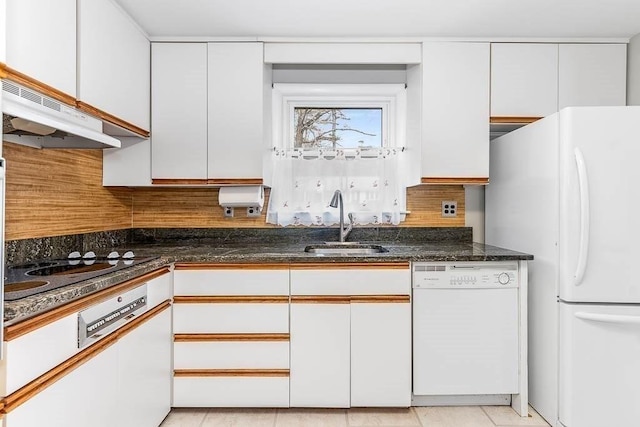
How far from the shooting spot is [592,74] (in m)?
2.56

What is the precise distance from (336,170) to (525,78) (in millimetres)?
1304

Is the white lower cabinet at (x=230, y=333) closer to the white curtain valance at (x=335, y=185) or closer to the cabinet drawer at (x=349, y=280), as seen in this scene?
the cabinet drawer at (x=349, y=280)

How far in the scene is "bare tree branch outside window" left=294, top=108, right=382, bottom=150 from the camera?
301cm

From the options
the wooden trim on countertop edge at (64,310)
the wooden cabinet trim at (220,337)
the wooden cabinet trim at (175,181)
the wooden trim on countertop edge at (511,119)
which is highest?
the wooden trim on countertop edge at (511,119)

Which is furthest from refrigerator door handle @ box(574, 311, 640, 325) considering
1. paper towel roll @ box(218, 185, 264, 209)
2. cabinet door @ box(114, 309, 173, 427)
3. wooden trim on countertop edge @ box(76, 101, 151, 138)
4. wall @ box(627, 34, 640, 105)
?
wooden trim on countertop edge @ box(76, 101, 151, 138)

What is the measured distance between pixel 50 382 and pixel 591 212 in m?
2.22

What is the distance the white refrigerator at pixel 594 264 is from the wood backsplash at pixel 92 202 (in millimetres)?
984

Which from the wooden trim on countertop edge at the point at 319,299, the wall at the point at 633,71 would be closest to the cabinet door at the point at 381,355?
the wooden trim on countertop edge at the point at 319,299

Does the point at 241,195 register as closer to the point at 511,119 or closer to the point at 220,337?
the point at 220,337

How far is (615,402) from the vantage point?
6.54ft

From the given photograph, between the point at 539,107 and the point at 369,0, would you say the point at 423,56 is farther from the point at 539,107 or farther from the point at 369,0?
the point at 539,107

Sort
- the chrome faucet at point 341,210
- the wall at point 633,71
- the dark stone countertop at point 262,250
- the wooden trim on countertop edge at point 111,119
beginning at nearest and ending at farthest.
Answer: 1. the dark stone countertop at point 262,250
2. the wooden trim on countertop edge at point 111,119
3. the wall at point 633,71
4. the chrome faucet at point 341,210

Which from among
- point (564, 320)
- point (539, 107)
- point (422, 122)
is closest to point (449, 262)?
point (564, 320)

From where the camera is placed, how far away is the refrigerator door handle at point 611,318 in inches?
76.8
